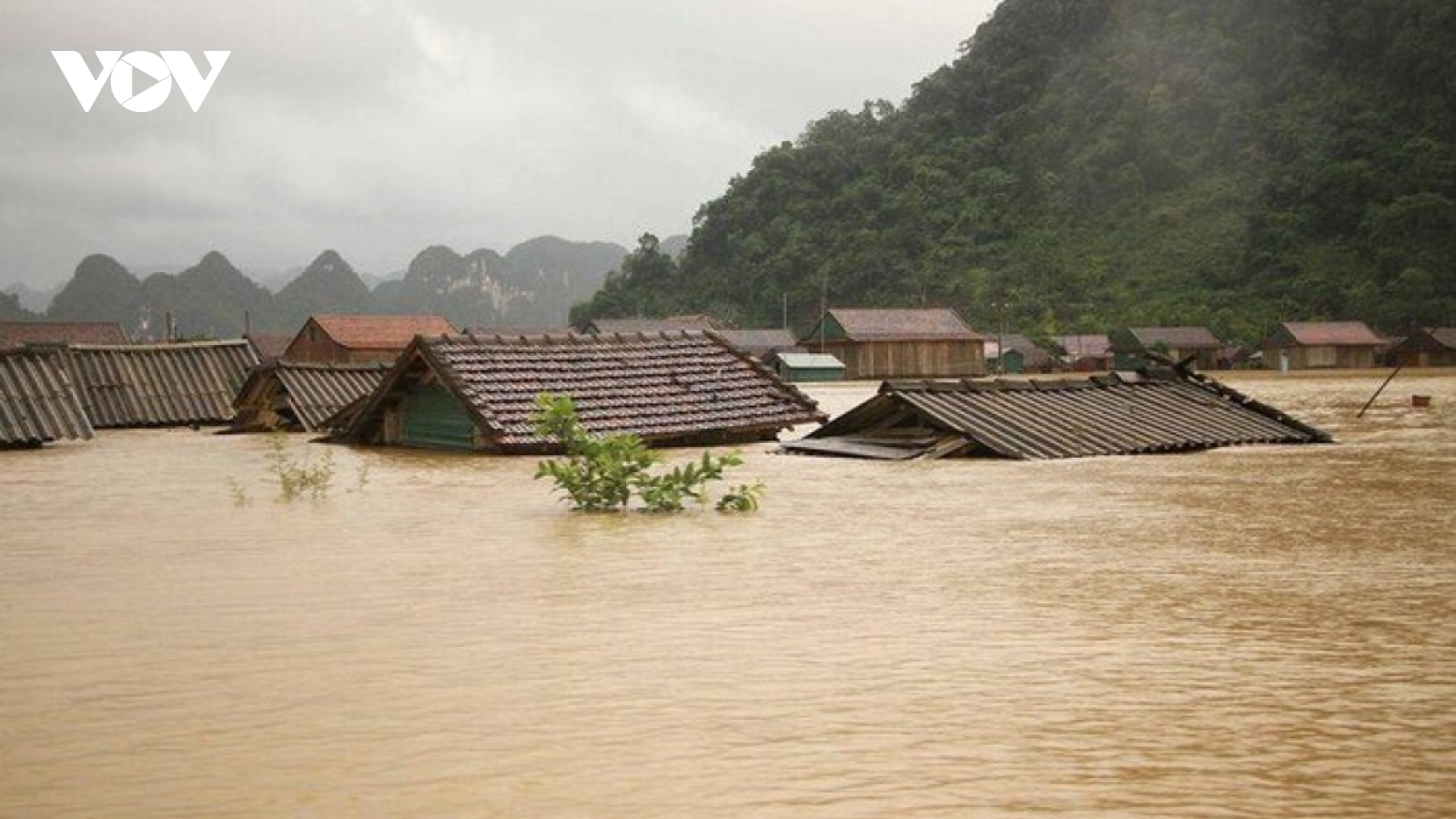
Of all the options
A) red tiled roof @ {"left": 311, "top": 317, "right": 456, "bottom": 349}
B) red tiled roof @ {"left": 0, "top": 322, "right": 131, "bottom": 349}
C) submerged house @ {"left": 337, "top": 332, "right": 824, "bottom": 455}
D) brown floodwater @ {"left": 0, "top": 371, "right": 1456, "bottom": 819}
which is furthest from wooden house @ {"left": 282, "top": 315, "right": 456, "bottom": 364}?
brown floodwater @ {"left": 0, "top": 371, "right": 1456, "bottom": 819}

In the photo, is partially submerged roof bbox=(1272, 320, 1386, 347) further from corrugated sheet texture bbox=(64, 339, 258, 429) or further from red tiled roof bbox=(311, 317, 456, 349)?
corrugated sheet texture bbox=(64, 339, 258, 429)

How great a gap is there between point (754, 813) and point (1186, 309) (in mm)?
80543

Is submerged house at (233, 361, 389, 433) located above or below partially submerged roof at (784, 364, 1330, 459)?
above

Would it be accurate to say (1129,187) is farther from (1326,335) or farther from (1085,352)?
(1326,335)

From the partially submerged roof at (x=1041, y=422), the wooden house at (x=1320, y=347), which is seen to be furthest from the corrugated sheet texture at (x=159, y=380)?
the wooden house at (x=1320, y=347)

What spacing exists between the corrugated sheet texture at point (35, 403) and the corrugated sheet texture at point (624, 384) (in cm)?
560

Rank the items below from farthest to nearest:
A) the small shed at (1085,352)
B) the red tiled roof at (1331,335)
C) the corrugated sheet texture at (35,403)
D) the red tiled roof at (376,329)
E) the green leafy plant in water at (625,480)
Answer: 1. the small shed at (1085,352)
2. the red tiled roof at (1331,335)
3. the red tiled roof at (376,329)
4. the corrugated sheet texture at (35,403)
5. the green leafy plant in water at (625,480)

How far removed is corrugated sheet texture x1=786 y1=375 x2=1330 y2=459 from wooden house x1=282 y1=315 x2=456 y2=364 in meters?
44.0

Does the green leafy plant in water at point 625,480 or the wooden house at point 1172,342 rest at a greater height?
the wooden house at point 1172,342

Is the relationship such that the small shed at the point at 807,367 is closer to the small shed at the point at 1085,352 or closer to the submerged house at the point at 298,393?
the small shed at the point at 1085,352

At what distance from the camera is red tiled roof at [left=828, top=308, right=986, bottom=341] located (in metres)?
69.7

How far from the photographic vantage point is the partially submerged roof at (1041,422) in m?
16.5

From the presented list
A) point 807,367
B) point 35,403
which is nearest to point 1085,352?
point 807,367

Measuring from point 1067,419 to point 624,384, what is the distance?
5452mm
